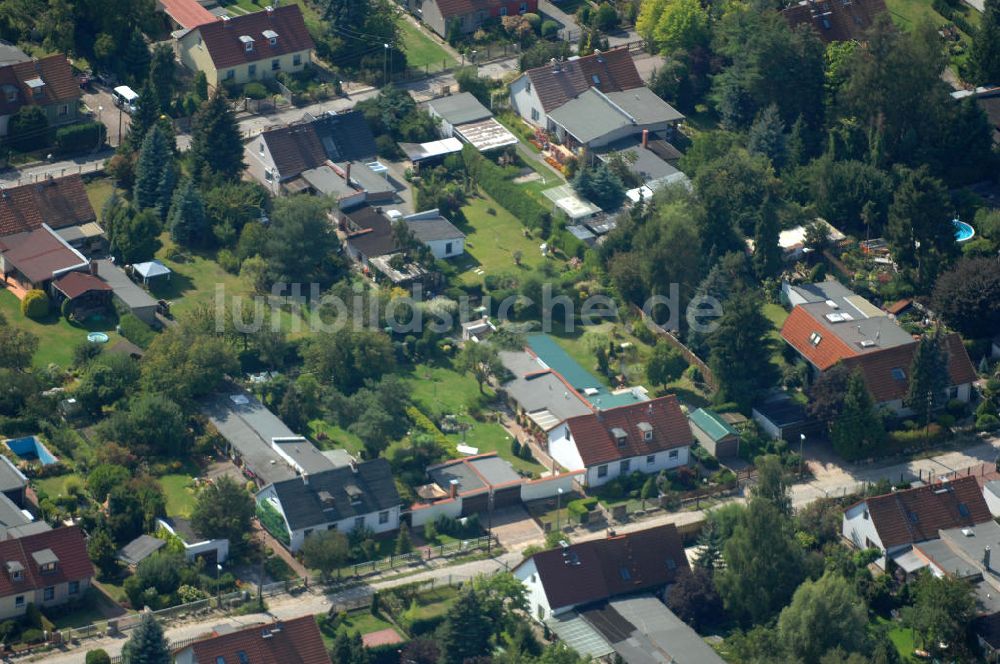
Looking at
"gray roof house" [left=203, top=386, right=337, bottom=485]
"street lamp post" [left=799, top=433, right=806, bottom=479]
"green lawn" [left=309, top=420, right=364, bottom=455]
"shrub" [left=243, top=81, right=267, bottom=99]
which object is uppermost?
"shrub" [left=243, top=81, right=267, bottom=99]

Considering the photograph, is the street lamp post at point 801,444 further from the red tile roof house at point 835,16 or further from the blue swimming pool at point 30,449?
the blue swimming pool at point 30,449

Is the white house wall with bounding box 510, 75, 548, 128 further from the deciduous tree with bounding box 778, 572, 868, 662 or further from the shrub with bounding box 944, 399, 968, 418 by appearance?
the deciduous tree with bounding box 778, 572, 868, 662

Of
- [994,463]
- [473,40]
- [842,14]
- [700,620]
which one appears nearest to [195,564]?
[700,620]

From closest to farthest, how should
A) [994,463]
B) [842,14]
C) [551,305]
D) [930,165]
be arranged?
[994,463]
[551,305]
[930,165]
[842,14]

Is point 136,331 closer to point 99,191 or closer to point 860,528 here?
point 99,191

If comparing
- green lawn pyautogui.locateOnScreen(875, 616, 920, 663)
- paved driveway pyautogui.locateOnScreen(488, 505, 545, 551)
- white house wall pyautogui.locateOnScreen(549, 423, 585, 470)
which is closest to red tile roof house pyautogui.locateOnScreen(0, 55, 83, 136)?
white house wall pyautogui.locateOnScreen(549, 423, 585, 470)

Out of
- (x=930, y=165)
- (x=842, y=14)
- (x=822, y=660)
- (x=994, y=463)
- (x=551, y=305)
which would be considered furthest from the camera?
(x=842, y=14)

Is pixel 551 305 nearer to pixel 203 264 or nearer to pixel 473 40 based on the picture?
pixel 203 264
